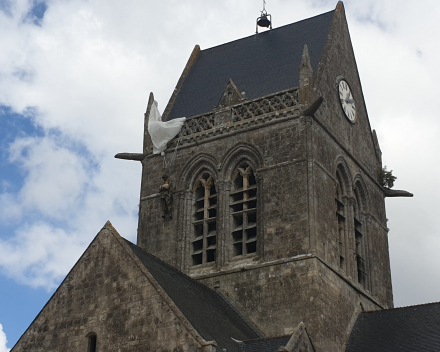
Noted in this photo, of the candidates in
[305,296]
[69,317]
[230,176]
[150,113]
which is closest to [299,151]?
[230,176]

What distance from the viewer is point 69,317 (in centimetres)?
2262

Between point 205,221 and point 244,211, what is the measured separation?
144 cm

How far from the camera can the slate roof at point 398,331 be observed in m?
24.2

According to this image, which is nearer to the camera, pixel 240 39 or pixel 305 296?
pixel 305 296

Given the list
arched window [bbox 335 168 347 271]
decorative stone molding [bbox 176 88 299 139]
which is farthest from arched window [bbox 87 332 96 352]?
decorative stone molding [bbox 176 88 299 139]

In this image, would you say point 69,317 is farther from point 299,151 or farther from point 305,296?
point 299,151

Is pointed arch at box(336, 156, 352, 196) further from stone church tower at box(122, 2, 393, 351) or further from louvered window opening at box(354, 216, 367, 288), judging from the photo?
louvered window opening at box(354, 216, 367, 288)

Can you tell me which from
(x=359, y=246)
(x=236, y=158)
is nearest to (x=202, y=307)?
(x=236, y=158)

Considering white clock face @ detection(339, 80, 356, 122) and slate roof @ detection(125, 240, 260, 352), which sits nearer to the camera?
slate roof @ detection(125, 240, 260, 352)

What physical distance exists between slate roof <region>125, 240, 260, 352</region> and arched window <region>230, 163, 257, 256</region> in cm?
185

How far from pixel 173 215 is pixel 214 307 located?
5.07 metres

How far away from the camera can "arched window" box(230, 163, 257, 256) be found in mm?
27484

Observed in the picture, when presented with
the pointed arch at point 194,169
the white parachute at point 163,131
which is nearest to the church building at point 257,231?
the pointed arch at point 194,169

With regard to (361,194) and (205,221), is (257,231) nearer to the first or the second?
(205,221)
